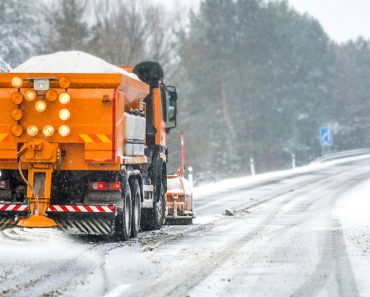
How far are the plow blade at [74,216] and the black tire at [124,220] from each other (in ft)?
1.39

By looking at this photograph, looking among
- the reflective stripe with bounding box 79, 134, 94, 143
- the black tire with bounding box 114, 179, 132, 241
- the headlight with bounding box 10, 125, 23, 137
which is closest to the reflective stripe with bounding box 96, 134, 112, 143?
the reflective stripe with bounding box 79, 134, 94, 143

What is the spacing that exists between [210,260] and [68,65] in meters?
4.67

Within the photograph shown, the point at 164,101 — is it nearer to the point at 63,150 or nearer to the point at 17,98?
the point at 63,150

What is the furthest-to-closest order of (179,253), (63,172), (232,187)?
1. (232,187)
2. (63,172)
3. (179,253)

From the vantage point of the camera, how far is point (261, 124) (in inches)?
2731

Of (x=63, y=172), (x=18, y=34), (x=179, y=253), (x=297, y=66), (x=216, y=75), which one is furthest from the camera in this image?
(x=297, y=66)

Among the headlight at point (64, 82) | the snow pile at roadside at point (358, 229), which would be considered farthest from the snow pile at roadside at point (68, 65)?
the snow pile at roadside at point (358, 229)

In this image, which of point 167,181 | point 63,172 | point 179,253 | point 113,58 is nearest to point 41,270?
point 179,253

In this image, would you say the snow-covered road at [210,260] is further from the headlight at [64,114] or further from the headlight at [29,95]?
the headlight at [29,95]

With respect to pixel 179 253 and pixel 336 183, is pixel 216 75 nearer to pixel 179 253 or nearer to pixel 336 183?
pixel 336 183

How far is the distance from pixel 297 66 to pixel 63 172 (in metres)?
66.5

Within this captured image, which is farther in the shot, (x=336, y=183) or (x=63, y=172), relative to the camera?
(x=336, y=183)

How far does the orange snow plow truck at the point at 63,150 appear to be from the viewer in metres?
12.3

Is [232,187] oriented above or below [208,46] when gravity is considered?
below
